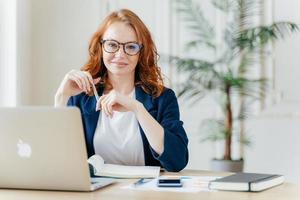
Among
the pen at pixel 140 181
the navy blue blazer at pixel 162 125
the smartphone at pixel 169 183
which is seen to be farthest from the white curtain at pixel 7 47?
the smartphone at pixel 169 183

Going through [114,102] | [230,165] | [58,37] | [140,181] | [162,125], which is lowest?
[230,165]

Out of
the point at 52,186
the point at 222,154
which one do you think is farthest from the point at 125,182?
the point at 222,154

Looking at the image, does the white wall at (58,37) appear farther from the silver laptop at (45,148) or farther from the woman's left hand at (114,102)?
the silver laptop at (45,148)

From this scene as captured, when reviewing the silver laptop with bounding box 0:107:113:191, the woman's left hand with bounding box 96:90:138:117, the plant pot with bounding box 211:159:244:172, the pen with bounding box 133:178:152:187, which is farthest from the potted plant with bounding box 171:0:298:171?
the silver laptop with bounding box 0:107:113:191

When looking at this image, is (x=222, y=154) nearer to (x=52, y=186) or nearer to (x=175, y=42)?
(x=175, y=42)

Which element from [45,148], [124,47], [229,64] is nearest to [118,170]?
[45,148]

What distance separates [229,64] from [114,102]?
2028 millimetres

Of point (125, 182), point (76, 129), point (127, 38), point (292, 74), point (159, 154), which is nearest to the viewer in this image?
point (76, 129)

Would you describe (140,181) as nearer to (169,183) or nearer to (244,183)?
(169,183)

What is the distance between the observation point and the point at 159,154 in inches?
99.6

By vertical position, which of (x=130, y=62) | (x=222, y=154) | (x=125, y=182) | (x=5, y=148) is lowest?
(x=222, y=154)

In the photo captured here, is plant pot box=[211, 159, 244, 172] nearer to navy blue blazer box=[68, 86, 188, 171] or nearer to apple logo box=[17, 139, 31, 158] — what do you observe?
navy blue blazer box=[68, 86, 188, 171]

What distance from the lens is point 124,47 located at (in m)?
2.67

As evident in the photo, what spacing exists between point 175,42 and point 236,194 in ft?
8.93
